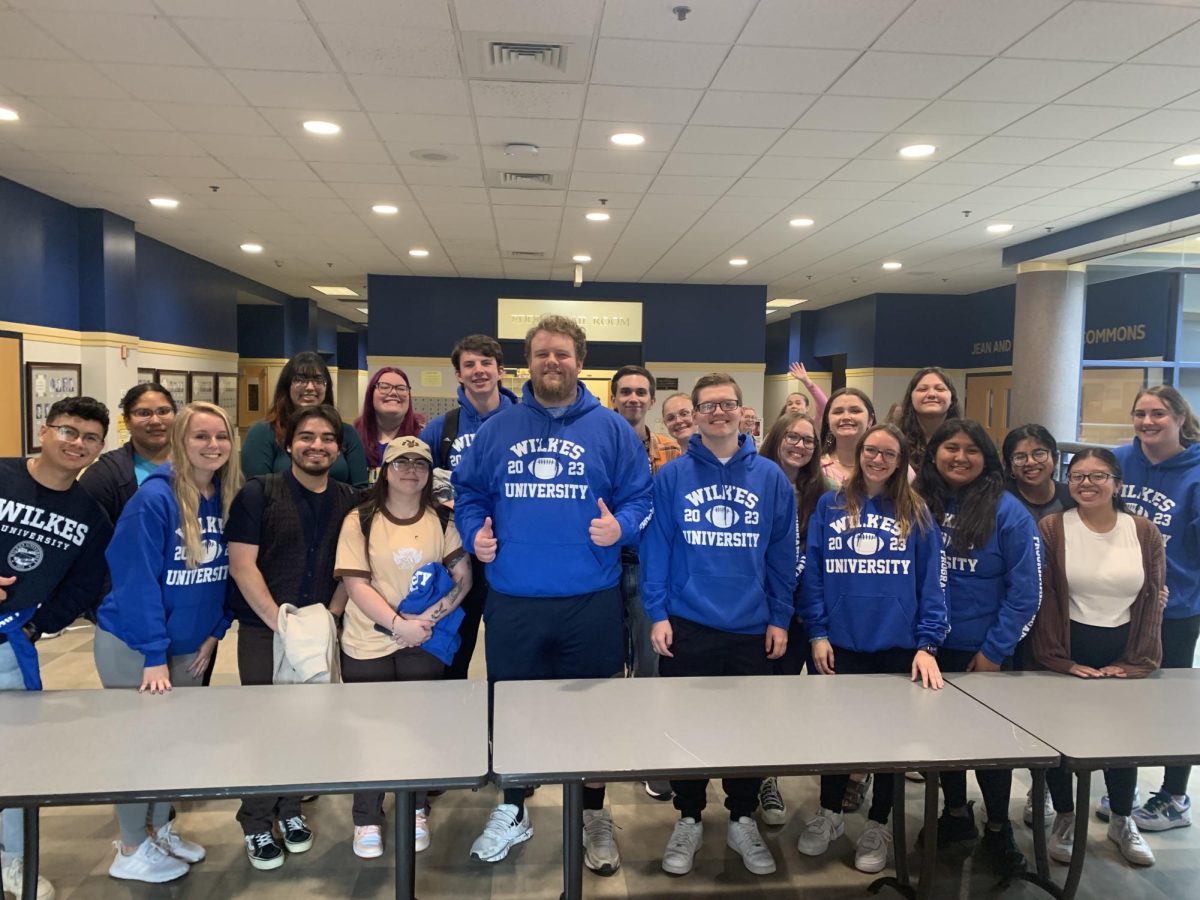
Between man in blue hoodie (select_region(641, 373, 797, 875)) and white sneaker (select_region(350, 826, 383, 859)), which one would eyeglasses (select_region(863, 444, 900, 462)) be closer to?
man in blue hoodie (select_region(641, 373, 797, 875))

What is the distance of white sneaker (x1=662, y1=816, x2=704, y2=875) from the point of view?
8.17 feet

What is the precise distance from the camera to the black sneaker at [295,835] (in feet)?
8.49

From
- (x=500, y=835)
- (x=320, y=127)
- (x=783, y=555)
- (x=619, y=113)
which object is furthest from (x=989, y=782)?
(x=320, y=127)

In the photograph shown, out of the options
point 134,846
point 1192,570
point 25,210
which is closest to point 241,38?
point 134,846

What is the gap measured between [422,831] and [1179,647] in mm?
2951

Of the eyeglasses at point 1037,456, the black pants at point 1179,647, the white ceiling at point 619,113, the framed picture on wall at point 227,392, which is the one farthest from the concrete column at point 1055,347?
Result: the framed picture on wall at point 227,392

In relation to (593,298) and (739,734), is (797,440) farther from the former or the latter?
(593,298)

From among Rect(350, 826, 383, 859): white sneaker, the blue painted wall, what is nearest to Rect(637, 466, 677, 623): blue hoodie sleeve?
Rect(350, 826, 383, 859): white sneaker

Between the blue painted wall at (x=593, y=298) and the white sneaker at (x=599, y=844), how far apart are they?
366 inches

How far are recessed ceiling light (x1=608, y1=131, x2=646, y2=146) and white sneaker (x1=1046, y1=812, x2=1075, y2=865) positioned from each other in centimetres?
431

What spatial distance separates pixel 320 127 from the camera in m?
4.74

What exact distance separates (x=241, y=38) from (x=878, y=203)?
5.22 metres

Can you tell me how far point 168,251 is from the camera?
8898 mm

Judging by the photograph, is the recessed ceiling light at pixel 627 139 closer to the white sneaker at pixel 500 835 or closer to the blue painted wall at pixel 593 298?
the white sneaker at pixel 500 835
